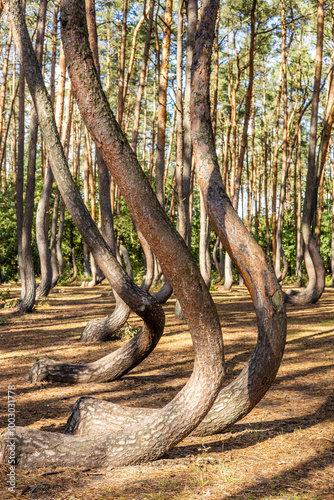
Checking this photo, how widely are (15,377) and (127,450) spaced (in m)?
3.22

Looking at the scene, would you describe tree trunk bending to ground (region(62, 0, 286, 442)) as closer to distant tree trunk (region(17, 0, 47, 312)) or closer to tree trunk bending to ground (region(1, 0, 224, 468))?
tree trunk bending to ground (region(1, 0, 224, 468))

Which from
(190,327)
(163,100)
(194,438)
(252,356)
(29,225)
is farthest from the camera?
(163,100)

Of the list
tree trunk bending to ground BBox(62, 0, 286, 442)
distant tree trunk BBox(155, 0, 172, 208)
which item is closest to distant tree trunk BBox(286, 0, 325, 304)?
distant tree trunk BBox(155, 0, 172, 208)

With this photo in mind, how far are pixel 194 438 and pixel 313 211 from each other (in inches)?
334

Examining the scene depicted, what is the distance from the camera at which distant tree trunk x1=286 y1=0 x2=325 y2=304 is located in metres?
10.8

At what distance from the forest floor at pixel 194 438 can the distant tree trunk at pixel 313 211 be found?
7.93 ft

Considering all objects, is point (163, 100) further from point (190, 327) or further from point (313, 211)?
point (190, 327)

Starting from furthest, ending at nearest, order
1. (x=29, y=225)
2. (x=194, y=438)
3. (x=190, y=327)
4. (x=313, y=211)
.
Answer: (x=313, y=211)
(x=29, y=225)
(x=194, y=438)
(x=190, y=327)

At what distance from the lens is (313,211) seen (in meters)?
11.4

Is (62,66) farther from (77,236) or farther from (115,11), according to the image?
(77,236)

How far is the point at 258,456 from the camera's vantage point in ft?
11.3

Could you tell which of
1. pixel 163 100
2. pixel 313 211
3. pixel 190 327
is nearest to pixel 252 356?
Answer: pixel 190 327

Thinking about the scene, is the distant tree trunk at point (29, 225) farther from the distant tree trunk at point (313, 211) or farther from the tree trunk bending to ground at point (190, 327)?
the tree trunk bending to ground at point (190, 327)

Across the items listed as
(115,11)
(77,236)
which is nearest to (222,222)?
(115,11)
